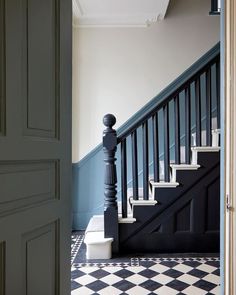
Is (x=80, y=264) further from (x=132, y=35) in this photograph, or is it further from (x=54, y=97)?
(x=132, y=35)

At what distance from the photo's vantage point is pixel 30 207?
42.1 inches

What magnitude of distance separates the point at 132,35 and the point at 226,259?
343cm

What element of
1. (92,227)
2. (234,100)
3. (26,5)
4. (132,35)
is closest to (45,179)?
(26,5)

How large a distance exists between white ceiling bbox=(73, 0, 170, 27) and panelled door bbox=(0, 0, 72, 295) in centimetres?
240

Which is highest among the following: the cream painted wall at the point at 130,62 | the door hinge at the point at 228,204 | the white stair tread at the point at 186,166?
the cream painted wall at the point at 130,62

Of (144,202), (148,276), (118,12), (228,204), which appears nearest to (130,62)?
(118,12)

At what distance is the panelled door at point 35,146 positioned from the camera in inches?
37.6

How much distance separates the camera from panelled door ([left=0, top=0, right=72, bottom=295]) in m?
0.96

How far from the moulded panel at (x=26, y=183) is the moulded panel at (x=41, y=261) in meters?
0.13

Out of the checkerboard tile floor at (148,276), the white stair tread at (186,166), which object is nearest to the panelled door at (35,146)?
the checkerboard tile floor at (148,276)

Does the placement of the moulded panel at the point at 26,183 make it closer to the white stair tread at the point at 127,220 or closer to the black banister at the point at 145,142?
the black banister at the point at 145,142

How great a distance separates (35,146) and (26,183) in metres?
0.14

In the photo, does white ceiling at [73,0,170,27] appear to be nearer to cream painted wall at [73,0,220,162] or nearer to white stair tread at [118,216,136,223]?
cream painted wall at [73,0,220,162]

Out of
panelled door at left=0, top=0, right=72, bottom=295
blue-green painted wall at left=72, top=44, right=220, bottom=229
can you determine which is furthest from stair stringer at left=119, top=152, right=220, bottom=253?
panelled door at left=0, top=0, right=72, bottom=295
